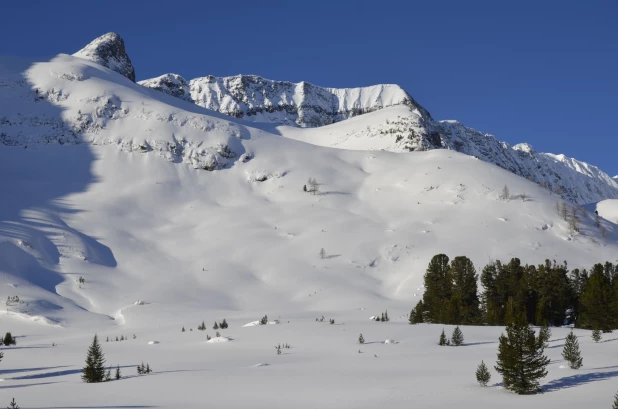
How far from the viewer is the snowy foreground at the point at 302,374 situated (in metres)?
14.5

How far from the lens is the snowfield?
17266mm

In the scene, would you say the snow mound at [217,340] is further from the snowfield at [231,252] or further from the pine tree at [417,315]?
the pine tree at [417,315]

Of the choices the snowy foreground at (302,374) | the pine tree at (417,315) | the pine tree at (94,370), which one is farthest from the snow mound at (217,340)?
the pine tree at (417,315)

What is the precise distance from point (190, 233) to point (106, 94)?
53.1 meters

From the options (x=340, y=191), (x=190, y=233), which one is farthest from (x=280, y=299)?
(x=340, y=191)

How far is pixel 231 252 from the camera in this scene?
236 ft

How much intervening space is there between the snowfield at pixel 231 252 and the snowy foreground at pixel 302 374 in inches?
4.8

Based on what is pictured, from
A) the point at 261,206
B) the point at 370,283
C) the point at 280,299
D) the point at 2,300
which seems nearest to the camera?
the point at 2,300

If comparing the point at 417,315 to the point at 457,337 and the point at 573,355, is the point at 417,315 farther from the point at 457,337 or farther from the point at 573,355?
the point at 573,355

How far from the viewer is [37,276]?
5950cm

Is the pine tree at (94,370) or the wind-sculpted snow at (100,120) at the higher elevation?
the wind-sculpted snow at (100,120)

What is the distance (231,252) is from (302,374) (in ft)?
179

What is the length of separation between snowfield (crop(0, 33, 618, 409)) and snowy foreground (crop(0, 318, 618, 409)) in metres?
0.12

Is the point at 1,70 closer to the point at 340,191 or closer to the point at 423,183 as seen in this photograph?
the point at 340,191
